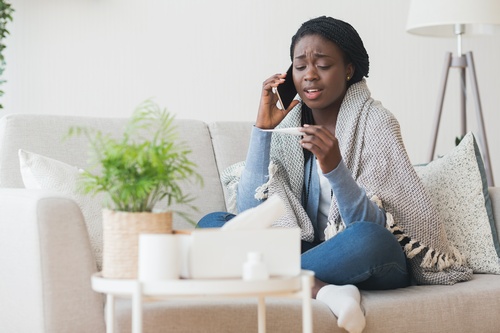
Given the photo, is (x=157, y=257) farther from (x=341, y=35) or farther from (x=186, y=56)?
(x=186, y=56)

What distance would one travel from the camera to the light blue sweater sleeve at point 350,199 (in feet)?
6.40

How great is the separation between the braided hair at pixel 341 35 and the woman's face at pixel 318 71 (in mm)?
15

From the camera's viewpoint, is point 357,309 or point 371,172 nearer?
point 357,309

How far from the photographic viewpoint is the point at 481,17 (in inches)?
132

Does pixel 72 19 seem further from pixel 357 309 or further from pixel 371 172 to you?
pixel 357 309

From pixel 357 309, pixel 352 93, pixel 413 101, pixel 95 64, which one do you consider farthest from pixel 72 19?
pixel 357 309

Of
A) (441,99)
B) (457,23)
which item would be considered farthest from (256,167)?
(441,99)

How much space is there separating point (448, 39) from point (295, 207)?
204cm

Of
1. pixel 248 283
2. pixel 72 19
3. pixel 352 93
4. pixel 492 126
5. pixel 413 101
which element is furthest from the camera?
pixel 492 126

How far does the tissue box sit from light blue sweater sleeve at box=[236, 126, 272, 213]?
3.09 ft

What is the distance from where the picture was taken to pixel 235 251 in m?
1.31

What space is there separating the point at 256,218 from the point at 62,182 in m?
0.72

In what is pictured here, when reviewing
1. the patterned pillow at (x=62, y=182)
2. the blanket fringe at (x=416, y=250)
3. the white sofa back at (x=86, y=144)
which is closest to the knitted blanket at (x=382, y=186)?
the blanket fringe at (x=416, y=250)

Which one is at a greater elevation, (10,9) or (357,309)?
(10,9)
